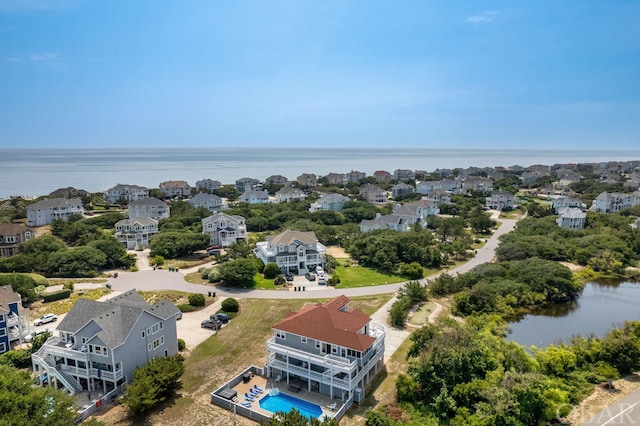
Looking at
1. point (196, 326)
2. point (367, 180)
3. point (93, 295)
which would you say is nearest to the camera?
point (196, 326)

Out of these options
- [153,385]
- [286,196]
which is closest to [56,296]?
[153,385]

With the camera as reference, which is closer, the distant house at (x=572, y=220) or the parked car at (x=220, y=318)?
the parked car at (x=220, y=318)

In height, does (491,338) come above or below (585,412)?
above

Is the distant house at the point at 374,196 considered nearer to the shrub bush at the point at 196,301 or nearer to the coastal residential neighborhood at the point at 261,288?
the coastal residential neighborhood at the point at 261,288

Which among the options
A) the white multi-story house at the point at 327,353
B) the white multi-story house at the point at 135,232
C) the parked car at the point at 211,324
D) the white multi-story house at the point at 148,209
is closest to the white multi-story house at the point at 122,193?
the white multi-story house at the point at 148,209

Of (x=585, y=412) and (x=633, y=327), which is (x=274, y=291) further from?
(x=633, y=327)

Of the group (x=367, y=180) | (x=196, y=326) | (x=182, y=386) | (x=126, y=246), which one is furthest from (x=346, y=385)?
(x=367, y=180)

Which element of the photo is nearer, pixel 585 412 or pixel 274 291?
pixel 585 412
